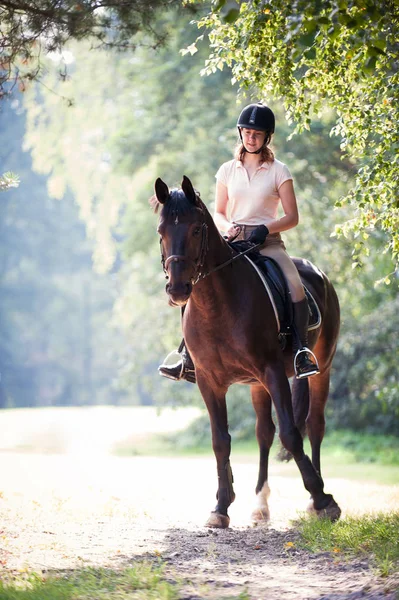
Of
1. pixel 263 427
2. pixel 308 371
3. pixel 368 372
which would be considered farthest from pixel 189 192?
pixel 368 372

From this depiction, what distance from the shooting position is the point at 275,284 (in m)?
7.72

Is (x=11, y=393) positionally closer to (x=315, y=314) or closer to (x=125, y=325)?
(x=125, y=325)

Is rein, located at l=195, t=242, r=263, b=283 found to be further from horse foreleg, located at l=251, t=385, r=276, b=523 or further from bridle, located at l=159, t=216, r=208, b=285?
horse foreleg, located at l=251, t=385, r=276, b=523

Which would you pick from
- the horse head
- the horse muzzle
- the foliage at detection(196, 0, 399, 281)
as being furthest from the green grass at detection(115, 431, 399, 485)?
the horse muzzle

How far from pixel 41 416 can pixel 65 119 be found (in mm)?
11762

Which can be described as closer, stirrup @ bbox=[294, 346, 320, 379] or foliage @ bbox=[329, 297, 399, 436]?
stirrup @ bbox=[294, 346, 320, 379]

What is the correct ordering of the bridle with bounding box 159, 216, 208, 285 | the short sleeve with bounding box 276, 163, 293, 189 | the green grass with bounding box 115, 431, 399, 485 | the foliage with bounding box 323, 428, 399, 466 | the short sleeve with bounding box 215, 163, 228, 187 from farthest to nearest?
the foliage with bounding box 323, 428, 399, 466
the green grass with bounding box 115, 431, 399, 485
the short sleeve with bounding box 215, 163, 228, 187
the short sleeve with bounding box 276, 163, 293, 189
the bridle with bounding box 159, 216, 208, 285

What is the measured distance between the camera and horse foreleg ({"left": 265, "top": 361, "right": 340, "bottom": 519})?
7.28m

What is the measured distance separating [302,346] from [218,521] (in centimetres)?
164

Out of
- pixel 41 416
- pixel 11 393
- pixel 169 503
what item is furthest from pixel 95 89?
pixel 11 393

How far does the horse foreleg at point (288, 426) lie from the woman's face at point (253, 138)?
1.86 metres

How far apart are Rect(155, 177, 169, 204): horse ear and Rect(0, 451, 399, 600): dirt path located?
2.54 m

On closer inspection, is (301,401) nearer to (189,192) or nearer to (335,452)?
(189,192)

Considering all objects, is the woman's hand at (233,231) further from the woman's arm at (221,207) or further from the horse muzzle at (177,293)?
the horse muzzle at (177,293)
